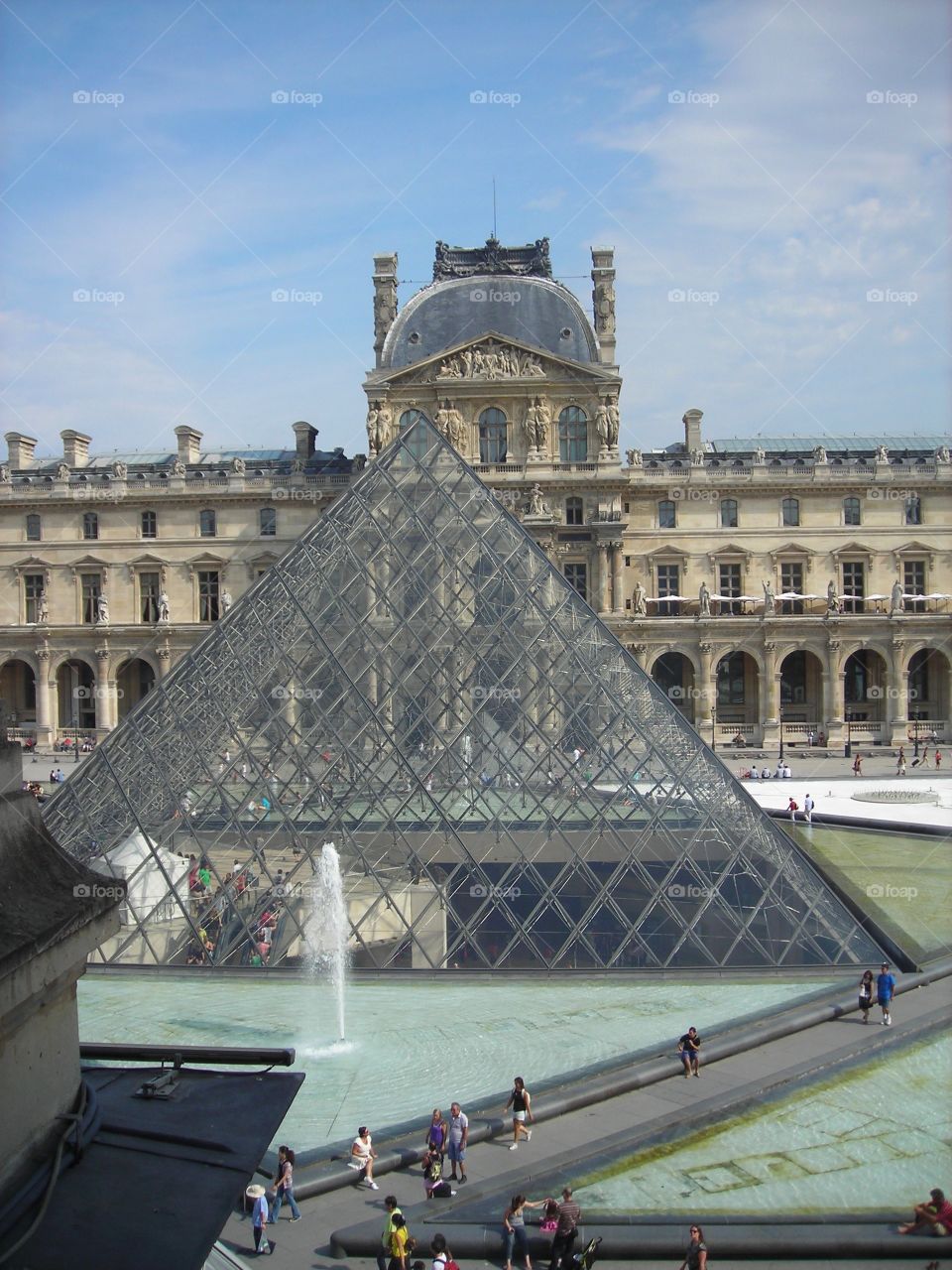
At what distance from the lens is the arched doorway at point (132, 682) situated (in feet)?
163

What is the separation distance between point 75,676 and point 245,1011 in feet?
130

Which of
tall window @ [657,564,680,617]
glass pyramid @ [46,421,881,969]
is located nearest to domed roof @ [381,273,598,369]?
tall window @ [657,564,680,617]

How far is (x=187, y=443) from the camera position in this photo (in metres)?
52.6

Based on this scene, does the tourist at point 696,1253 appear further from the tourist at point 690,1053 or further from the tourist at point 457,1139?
the tourist at point 690,1053

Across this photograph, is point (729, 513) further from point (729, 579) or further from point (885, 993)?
point (885, 993)

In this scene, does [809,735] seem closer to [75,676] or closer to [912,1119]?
[75,676]

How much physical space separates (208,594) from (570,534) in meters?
15.6

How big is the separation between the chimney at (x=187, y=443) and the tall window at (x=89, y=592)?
6.43 m

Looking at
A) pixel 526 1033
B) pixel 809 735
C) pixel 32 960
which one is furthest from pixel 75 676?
Result: pixel 32 960

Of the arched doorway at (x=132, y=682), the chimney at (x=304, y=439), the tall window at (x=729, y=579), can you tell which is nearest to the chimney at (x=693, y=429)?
the tall window at (x=729, y=579)

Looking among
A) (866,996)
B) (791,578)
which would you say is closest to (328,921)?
(866,996)

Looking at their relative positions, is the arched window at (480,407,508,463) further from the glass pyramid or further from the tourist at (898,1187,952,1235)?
the tourist at (898,1187,952,1235)

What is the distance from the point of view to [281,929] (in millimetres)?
15828

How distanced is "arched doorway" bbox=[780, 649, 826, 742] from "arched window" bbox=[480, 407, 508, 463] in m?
14.4
